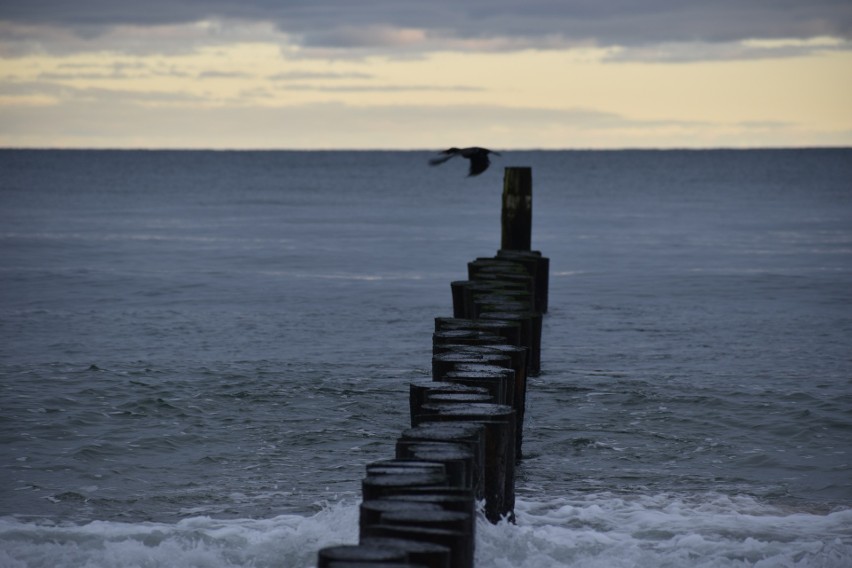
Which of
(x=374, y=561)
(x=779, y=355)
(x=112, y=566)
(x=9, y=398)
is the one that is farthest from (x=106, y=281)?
(x=374, y=561)

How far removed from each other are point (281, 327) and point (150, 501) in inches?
355

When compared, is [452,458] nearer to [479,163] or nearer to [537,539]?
[537,539]

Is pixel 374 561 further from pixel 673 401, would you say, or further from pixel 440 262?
pixel 440 262

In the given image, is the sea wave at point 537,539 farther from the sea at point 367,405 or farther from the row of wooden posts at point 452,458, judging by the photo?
the row of wooden posts at point 452,458

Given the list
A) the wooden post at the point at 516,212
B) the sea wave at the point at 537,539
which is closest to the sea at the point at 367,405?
the sea wave at the point at 537,539

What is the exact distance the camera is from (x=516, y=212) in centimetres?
1717

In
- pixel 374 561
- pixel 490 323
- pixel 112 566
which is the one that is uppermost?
pixel 490 323

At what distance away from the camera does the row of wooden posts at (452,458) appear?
492 cm

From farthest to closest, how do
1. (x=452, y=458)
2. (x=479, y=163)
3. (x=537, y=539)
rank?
1. (x=479, y=163)
2. (x=537, y=539)
3. (x=452, y=458)

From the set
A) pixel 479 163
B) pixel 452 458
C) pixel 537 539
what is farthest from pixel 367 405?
pixel 452 458

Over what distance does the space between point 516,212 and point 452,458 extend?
37.9 ft

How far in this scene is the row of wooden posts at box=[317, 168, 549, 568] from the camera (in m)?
4.92

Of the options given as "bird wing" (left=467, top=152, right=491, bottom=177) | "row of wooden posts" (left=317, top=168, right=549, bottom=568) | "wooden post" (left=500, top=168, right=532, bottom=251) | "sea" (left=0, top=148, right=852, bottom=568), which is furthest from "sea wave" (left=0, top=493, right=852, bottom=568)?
"wooden post" (left=500, top=168, right=532, bottom=251)

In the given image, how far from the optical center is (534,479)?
9086 mm
